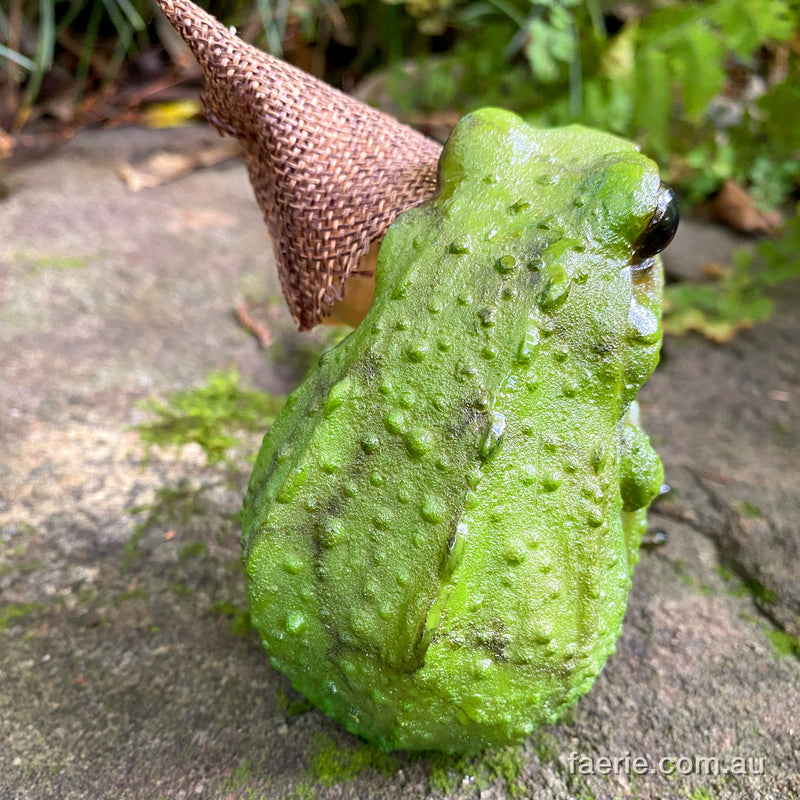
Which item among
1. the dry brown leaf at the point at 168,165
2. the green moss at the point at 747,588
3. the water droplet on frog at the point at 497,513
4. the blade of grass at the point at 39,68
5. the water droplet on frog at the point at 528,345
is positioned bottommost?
the green moss at the point at 747,588

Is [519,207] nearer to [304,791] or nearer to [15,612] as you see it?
[304,791]

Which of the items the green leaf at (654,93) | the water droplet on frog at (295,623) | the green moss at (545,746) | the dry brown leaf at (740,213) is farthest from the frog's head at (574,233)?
the dry brown leaf at (740,213)

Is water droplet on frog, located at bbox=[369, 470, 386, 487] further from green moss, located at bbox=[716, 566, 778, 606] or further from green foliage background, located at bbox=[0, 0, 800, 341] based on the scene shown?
green foliage background, located at bbox=[0, 0, 800, 341]

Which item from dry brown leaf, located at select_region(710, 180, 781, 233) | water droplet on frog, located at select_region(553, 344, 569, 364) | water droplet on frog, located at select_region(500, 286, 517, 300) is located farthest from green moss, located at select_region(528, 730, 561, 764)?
dry brown leaf, located at select_region(710, 180, 781, 233)

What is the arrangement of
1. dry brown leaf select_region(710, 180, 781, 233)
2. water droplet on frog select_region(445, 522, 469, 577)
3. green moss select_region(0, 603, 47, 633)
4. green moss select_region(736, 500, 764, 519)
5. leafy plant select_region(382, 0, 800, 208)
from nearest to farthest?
water droplet on frog select_region(445, 522, 469, 577) < green moss select_region(0, 603, 47, 633) < green moss select_region(736, 500, 764, 519) < leafy plant select_region(382, 0, 800, 208) < dry brown leaf select_region(710, 180, 781, 233)

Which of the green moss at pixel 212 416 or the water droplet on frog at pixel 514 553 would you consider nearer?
the water droplet on frog at pixel 514 553

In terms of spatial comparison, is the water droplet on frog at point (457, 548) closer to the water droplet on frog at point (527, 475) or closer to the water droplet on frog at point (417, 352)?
the water droplet on frog at point (527, 475)

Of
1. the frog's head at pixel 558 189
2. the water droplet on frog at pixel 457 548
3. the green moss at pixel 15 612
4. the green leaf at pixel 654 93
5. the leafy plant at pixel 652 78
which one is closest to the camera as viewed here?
the water droplet on frog at pixel 457 548
